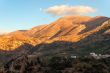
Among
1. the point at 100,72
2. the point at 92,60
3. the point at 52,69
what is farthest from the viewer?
the point at 92,60

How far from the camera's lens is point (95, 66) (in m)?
82.8

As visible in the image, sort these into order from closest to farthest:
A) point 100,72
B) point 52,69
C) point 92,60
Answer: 1. point 100,72
2. point 52,69
3. point 92,60

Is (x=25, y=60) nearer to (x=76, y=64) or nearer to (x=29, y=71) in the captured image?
(x=29, y=71)

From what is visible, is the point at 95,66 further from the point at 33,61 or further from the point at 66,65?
the point at 33,61

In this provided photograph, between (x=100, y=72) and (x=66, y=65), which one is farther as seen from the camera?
(x=66, y=65)

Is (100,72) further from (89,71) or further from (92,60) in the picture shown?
(92,60)

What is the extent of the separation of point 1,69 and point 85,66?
23058 millimetres

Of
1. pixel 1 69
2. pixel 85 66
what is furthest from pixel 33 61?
pixel 85 66

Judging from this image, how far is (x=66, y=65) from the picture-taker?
86625 mm

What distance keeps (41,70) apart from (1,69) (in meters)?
10.8

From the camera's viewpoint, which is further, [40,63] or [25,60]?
[40,63]

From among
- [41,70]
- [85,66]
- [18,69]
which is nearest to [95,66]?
[85,66]

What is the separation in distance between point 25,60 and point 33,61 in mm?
2966

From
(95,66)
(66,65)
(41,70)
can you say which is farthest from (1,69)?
(95,66)
